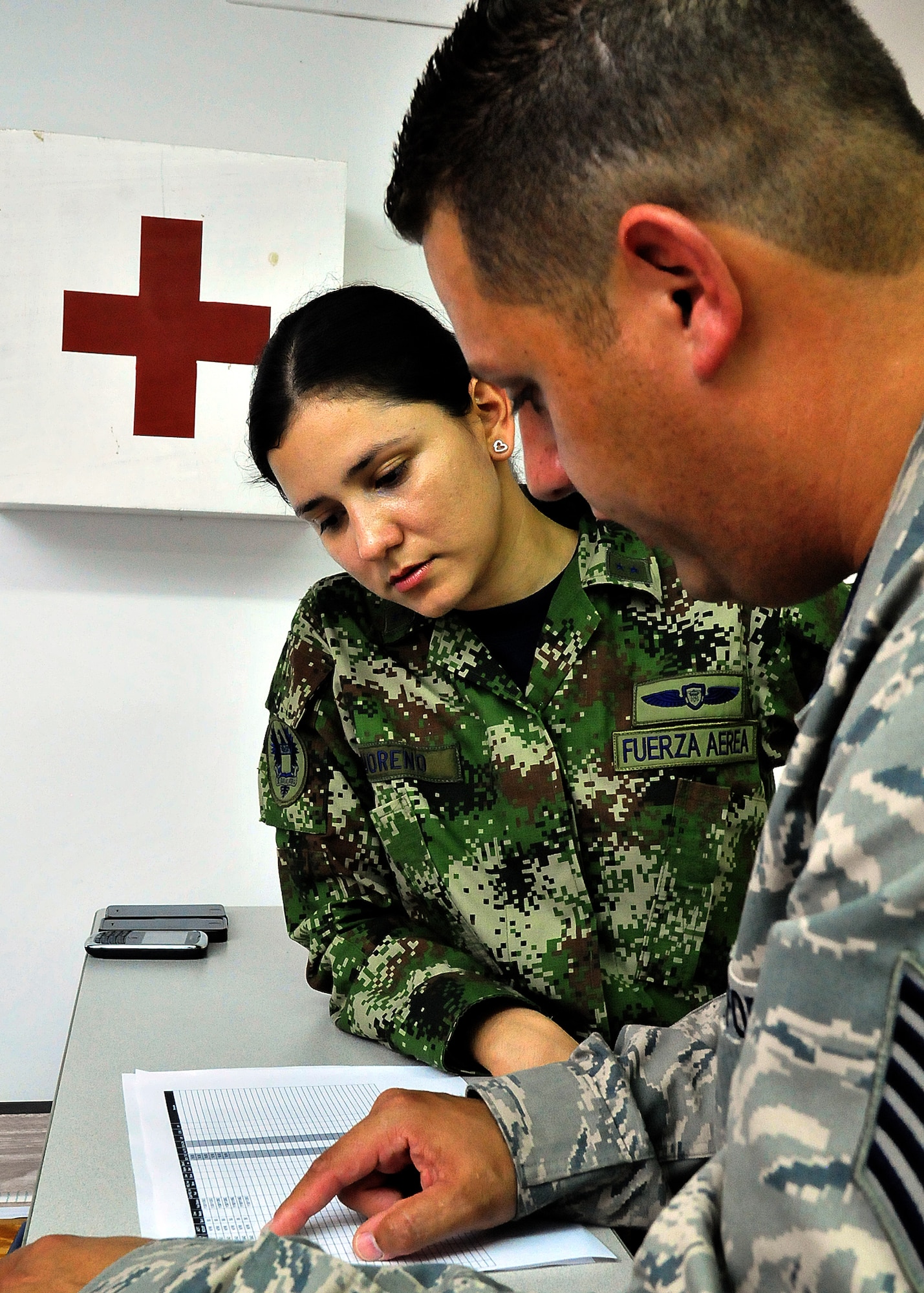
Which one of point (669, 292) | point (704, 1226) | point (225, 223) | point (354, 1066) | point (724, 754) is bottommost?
point (354, 1066)

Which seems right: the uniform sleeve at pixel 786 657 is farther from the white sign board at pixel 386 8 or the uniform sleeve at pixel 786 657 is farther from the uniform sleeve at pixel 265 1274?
the white sign board at pixel 386 8

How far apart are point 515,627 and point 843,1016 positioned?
0.88 m

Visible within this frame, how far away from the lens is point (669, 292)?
0.51m

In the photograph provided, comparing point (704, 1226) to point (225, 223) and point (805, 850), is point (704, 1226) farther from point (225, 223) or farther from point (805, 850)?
point (225, 223)

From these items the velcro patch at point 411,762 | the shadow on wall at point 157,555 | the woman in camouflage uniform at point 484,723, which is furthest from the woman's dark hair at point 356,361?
the shadow on wall at point 157,555

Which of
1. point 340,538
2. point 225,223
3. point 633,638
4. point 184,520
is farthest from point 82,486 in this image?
point 633,638

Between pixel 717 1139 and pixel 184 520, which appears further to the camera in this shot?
pixel 184 520

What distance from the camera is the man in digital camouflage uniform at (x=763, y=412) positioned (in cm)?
36

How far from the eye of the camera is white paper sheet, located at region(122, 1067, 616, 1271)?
2.24 feet

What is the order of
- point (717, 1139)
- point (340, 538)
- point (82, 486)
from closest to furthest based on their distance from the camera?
point (717, 1139) → point (340, 538) → point (82, 486)

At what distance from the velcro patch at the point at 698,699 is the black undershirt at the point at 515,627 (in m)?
0.14

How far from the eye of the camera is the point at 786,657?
1.14m

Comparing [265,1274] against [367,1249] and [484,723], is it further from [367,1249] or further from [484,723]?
[484,723]

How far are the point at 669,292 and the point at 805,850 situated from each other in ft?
→ 0.79
